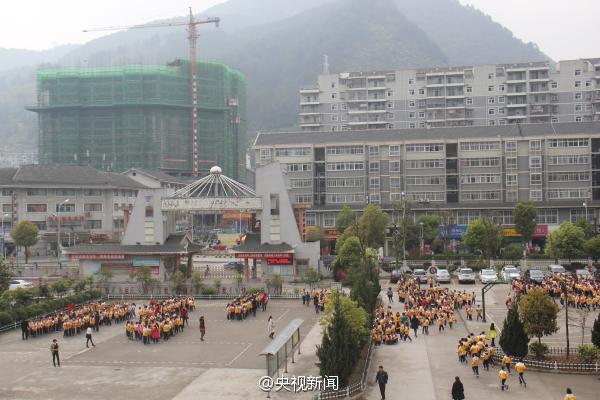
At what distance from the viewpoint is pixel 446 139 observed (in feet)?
260

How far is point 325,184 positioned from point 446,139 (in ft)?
46.4

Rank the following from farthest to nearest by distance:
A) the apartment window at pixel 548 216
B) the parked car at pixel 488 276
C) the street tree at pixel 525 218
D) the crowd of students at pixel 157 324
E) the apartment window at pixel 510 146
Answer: the apartment window at pixel 510 146 < the apartment window at pixel 548 216 < the street tree at pixel 525 218 < the parked car at pixel 488 276 < the crowd of students at pixel 157 324

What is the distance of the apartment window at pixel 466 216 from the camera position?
253ft

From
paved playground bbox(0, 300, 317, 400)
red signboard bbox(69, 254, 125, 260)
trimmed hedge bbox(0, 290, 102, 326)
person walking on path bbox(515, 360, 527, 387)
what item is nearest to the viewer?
person walking on path bbox(515, 360, 527, 387)

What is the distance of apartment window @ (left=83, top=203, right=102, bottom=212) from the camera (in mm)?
86750

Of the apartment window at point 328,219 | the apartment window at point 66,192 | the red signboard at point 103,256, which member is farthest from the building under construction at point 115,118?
the red signboard at point 103,256

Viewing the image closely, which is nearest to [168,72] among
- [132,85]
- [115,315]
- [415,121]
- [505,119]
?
[132,85]

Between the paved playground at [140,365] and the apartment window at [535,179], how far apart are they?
47.9 meters

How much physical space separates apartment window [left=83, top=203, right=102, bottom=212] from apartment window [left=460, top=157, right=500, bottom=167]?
42.8 metres

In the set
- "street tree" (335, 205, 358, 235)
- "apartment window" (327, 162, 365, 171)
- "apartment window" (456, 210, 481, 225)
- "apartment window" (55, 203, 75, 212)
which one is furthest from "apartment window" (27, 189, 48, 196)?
"apartment window" (456, 210, 481, 225)

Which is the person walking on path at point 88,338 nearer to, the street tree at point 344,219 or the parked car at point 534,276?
the parked car at point 534,276

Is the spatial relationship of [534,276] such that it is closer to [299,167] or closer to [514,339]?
[514,339]

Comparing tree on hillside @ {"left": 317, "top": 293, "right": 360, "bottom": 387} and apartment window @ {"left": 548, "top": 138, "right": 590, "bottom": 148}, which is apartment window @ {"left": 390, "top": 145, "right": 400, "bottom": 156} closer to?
apartment window @ {"left": 548, "top": 138, "right": 590, "bottom": 148}

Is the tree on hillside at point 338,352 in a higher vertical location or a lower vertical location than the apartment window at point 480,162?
lower
